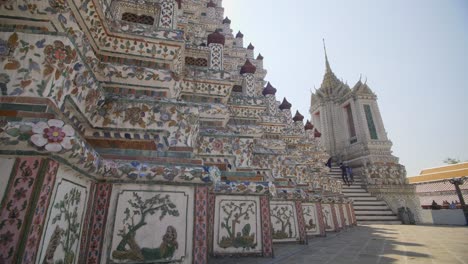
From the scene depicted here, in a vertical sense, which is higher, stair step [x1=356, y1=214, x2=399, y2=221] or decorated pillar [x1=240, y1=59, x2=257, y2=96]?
decorated pillar [x1=240, y1=59, x2=257, y2=96]

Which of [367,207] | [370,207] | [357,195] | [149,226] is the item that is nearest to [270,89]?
[149,226]

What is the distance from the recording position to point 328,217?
9180 mm

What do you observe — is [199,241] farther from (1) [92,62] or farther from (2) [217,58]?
(2) [217,58]

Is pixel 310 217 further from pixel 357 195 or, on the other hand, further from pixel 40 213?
pixel 357 195

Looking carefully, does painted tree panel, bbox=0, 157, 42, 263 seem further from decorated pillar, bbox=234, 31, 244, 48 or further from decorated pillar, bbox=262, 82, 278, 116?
decorated pillar, bbox=234, 31, 244, 48

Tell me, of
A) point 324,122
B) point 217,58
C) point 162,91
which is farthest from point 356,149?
point 162,91

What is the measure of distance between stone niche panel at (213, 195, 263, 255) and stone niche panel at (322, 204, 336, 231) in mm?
5799

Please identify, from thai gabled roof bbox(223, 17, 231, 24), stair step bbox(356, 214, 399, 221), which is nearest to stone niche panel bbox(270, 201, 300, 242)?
stair step bbox(356, 214, 399, 221)

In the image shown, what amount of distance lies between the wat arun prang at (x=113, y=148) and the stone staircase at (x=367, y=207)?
11.4 m

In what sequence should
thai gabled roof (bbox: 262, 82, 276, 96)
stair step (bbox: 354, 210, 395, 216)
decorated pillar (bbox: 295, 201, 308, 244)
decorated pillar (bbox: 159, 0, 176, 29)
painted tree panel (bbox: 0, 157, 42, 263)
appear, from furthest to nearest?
stair step (bbox: 354, 210, 395, 216), thai gabled roof (bbox: 262, 82, 276, 96), decorated pillar (bbox: 295, 201, 308, 244), decorated pillar (bbox: 159, 0, 176, 29), painted tree panel (bbox: 0, 157, 42, 263)

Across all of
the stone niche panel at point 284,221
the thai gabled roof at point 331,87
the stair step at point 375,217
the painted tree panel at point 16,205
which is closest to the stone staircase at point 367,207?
the stair step at point 375,217

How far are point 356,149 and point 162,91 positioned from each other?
873 inches

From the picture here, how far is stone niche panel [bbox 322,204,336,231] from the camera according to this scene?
29.6 feet

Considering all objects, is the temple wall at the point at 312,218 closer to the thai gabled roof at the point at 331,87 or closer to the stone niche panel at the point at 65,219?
the stone niche panel at the point at 65,219
